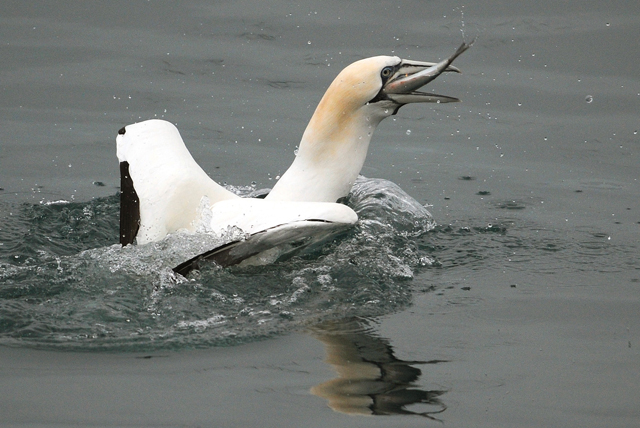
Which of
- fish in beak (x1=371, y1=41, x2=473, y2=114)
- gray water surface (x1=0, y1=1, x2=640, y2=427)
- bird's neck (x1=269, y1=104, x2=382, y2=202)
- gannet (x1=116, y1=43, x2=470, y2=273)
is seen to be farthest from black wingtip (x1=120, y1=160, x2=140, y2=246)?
fish in beak (x1=371, y1=41, x2=473, y2=114)

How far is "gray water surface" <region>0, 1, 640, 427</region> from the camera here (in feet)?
14.5

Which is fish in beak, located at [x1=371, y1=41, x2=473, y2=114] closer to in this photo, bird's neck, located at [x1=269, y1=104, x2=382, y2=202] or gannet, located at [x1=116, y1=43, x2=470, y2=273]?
gannet, located at [x1=116, y1=43, x2=470, y2=273]

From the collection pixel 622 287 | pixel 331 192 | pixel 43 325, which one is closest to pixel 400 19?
pixel 331 192

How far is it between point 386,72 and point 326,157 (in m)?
0.66

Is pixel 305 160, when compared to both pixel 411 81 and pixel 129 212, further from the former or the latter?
pixel 129 212

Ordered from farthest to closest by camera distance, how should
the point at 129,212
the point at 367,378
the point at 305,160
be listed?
the point at 305,160, the point at 129,212, the point at 367,378

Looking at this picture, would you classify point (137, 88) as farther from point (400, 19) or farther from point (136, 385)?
point (136, 385)

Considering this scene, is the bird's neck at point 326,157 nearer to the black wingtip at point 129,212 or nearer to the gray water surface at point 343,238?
the gray water surface at point 343,238

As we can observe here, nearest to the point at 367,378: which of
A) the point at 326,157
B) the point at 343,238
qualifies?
the point at 343,238

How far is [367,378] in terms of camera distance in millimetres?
4551

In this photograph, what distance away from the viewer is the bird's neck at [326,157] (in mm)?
6473

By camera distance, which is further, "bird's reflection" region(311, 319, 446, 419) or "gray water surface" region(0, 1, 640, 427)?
"gray water surface" region(0, 1, 640, 427)

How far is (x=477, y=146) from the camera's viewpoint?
8.96 metres

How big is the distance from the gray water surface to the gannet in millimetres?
376
